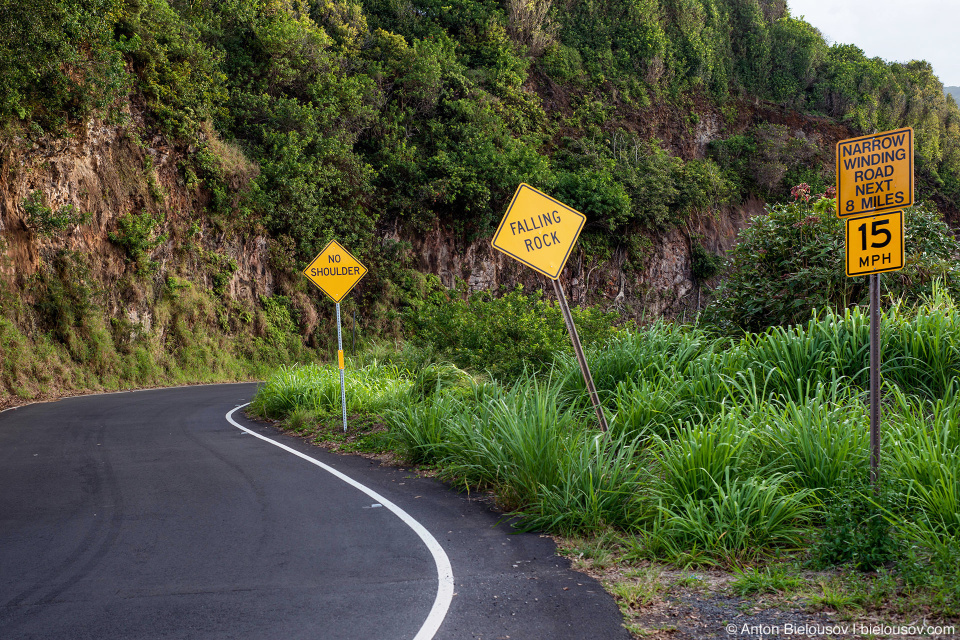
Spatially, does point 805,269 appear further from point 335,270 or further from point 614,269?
point 614,269

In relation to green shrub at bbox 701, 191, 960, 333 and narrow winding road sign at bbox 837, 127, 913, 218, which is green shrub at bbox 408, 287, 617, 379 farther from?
narrow winding road sign at bbox 837, 127, 913, 218

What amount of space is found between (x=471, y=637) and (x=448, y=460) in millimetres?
4811

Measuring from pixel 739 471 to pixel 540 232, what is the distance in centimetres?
300

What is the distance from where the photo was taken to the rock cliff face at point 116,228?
22.4 metres

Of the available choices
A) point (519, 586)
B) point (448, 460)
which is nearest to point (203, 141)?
point (448, 460)

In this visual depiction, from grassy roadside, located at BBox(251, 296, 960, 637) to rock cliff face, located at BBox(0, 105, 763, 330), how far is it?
9096mm

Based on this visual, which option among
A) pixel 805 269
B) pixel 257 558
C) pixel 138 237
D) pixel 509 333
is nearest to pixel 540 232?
pixel 257 558

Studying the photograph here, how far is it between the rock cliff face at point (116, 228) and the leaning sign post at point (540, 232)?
1071 centimetres

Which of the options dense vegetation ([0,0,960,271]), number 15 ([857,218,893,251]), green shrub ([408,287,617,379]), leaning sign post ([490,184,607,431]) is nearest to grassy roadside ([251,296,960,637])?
leaning sign post ([490,184,607,431])

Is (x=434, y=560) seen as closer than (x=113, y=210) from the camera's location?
Yes

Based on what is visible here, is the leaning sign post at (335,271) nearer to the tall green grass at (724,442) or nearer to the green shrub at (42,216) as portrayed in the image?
the tall green grass at (724,442)

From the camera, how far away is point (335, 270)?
13055mm

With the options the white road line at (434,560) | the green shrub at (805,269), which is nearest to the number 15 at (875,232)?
the white road line at (434,560)

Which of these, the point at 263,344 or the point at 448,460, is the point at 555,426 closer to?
the point at 448,460
